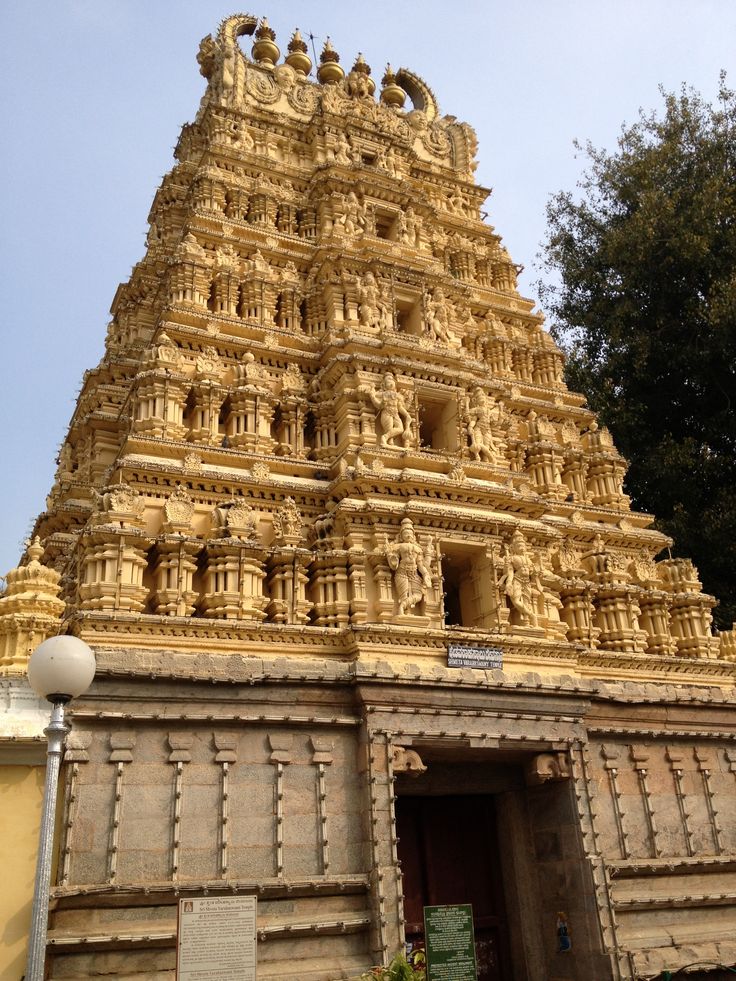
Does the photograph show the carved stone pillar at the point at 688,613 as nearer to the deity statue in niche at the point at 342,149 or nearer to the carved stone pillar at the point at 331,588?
the carved stone pillar at the point at 331,588

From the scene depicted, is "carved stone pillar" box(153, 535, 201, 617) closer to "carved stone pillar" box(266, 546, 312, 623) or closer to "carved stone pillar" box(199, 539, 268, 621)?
"carved stone pillar" box(199, 539, 268, 621)

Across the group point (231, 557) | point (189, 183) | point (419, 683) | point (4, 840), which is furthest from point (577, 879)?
point (189, 183)

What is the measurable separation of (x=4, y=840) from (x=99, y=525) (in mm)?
4837

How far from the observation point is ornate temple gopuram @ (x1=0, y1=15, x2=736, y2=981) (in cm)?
1155

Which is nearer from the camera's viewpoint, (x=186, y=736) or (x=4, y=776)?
(x=4, y=776)

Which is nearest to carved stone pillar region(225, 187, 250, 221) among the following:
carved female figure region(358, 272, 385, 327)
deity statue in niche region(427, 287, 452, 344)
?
carved female figure region(358, 272, 385, 327)

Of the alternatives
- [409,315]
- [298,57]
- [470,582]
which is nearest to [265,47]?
[298,57]

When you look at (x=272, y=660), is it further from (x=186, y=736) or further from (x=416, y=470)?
(x=416, y=470)

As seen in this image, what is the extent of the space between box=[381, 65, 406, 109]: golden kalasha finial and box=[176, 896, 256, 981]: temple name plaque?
24131mm

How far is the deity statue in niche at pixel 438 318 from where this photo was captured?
19.2 metres

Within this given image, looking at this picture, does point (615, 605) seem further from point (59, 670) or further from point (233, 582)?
point (59, 670)

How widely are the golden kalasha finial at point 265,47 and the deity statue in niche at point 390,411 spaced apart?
1333 centimetres

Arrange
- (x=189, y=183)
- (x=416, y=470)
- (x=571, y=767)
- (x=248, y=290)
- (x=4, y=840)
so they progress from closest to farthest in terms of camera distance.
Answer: (x=4, y=840)
(x=571, y=767)
(x=416, y=470)
(x=248, y=290)
(x=189, y=183)

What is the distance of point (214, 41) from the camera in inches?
987
